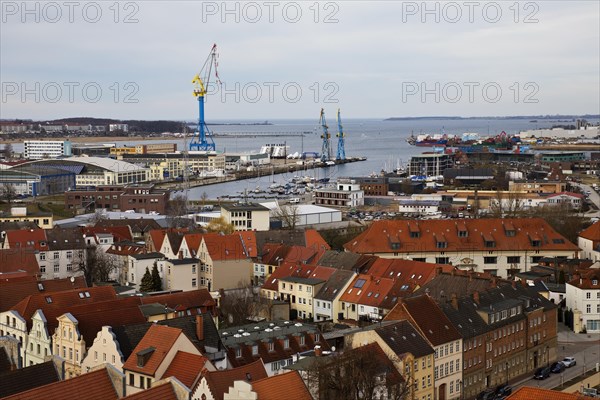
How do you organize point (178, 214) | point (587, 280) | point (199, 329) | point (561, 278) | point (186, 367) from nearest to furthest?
point (186, 367) < point (199, 329) < point (587, 280) < point (561, 278) < point (178, 214)

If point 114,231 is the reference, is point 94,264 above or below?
below

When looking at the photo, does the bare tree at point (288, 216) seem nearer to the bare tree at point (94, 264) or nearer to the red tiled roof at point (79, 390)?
the bare tree at point (94, 264)

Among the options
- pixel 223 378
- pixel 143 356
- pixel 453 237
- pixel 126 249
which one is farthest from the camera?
pixel 453 237

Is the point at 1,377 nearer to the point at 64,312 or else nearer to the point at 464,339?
the point at 64,312

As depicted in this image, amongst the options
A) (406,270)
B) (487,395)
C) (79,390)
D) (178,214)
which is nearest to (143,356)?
(79,390)

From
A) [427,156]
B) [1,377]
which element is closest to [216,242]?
[1,377]

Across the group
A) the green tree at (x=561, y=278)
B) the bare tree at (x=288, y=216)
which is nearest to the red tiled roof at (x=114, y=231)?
the bare tree at (x=288, y=216)

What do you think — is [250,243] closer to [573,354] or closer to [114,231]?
[114,231]
